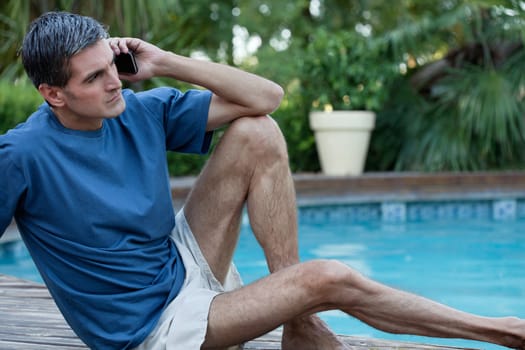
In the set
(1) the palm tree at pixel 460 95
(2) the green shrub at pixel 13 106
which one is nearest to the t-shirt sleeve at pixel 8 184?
(2) the green shrub at pixel 13 106

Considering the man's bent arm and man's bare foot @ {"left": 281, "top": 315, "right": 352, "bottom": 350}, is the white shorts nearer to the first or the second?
man's bare foot @ {"left": 281, "top": 315, "right": 352, "bottom": 350}

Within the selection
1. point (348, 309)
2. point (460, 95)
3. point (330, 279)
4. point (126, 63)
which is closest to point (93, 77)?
point (126, 63)

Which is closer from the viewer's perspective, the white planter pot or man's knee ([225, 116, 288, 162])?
man's knee ([225, 116, 288, 162])

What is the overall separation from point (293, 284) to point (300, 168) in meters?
7.23

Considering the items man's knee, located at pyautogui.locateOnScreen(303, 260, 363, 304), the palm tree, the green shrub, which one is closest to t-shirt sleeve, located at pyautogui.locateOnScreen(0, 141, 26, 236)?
man's knee, located at pyautogui.locateOnScreen(303, 260, 363, 304)

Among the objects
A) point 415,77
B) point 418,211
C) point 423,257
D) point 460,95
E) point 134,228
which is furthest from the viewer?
point 415,77

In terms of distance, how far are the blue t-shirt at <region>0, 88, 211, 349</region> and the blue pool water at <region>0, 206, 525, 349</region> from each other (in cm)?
177

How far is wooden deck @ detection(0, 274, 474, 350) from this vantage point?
2.55 m

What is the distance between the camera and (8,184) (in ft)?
6.22

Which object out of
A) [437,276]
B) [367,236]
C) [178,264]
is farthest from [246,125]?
[367,236]

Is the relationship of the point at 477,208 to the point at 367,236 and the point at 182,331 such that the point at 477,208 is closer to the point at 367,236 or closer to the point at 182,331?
the point at 367,236

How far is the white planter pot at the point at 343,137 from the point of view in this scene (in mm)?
8219

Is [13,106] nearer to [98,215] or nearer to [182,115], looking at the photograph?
[182,115]

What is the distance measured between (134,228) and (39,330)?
0.96 meters
